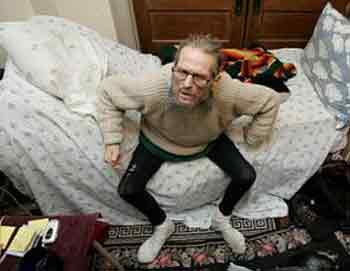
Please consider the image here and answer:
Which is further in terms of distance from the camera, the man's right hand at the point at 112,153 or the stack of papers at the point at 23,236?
the man's right hand at the point at 112,153

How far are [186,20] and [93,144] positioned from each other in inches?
47.4

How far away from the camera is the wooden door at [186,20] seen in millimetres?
1925

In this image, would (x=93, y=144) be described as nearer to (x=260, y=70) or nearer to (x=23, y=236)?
(x=23, y=236)

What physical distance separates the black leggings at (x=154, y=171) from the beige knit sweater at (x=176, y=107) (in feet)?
0.33

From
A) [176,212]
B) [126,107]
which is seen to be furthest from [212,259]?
[126,107]

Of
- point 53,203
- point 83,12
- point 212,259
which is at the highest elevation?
point 83,12

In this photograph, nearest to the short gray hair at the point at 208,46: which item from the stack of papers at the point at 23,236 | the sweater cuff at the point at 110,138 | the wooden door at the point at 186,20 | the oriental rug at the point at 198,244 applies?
the sweater cuff at the point at 110,138

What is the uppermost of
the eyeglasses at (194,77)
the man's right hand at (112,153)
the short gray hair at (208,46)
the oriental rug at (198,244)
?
the short gray hair at (208,46)

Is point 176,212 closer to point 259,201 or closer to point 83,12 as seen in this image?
point 259,201

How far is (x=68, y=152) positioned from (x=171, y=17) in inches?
48.8

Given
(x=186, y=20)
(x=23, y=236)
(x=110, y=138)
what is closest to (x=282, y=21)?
(x=186, y=20)

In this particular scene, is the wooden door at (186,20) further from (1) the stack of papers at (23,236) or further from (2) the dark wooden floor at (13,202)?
(1) the stack of papers at (23,236)

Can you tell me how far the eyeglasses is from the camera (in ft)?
3.09

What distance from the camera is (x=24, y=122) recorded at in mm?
1167
